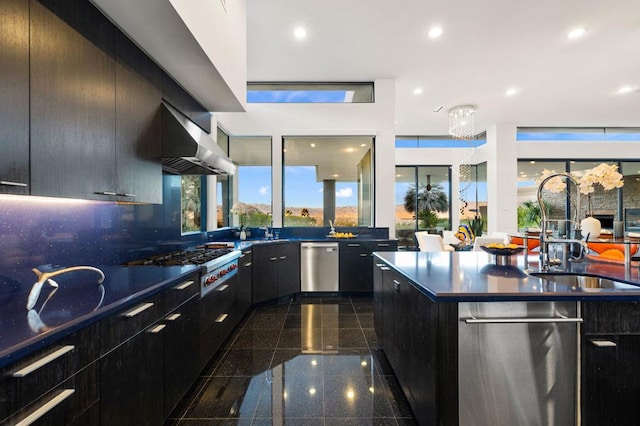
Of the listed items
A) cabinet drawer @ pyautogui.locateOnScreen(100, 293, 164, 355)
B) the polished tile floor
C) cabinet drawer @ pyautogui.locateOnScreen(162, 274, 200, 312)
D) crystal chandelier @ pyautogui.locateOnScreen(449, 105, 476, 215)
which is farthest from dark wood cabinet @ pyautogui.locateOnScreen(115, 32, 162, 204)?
crystal chandelier @ pyautogui.locateOnScreen(449, 105, 476, 215)

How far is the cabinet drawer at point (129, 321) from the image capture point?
1.17m

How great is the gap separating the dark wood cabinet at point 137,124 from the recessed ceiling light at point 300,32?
2.08m

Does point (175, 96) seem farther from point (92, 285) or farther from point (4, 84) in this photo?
point (92, 285)

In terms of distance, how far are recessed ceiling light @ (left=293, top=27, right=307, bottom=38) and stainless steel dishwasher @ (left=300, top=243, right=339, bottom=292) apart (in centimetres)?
289

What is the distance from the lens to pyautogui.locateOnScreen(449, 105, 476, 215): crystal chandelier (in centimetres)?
627

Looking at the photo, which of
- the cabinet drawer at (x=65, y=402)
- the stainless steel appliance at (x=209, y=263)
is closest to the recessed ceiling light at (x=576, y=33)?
the stainless steel appliance at (x=209, y=263)

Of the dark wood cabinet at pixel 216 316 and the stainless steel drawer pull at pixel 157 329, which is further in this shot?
the dark wood cabinet at pixel 216 316

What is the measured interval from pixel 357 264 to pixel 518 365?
10.3 feet

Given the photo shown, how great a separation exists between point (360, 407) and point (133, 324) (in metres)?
1.49

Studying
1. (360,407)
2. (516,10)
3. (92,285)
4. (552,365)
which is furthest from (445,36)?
(92,285)

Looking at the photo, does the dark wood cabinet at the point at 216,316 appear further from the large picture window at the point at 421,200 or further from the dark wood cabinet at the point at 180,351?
the large picture window at the point at 421,200

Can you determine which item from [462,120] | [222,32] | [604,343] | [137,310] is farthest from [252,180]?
[462,120]

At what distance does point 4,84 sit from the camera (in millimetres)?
1106

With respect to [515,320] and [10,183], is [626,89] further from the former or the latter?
[10,183]
